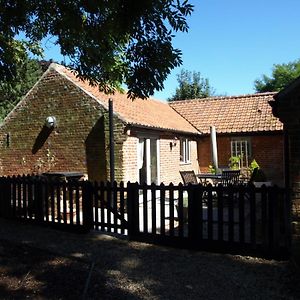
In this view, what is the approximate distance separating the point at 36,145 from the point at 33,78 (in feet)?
48.3

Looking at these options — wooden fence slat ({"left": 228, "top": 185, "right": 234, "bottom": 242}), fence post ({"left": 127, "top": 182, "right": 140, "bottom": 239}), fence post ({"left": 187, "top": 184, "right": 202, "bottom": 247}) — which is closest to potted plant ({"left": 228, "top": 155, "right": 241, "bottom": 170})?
fence post ({"left": 127, "top": 182, "right": 140, "bottom": 239})

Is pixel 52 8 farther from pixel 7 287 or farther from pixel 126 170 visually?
pixel 126 170

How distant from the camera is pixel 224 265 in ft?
20.1

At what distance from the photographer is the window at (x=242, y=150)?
2021 centimetres

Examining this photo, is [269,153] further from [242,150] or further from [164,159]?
[164,159]

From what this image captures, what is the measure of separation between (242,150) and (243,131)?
3.24 ft

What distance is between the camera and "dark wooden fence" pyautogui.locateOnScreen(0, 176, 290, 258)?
6.46 meters

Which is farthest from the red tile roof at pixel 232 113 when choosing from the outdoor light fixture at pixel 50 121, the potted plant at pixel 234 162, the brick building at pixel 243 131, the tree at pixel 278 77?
the tree at pixel 278 77

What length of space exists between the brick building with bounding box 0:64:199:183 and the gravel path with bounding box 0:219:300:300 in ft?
21.0

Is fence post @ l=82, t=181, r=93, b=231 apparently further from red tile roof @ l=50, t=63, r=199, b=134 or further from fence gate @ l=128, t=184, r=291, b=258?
red tile roof @ l=50, t=63, r=199, b=134

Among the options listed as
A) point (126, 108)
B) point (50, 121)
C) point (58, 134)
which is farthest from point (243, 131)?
point (50, 121)

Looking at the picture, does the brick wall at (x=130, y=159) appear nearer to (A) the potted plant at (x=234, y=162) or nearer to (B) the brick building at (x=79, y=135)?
A: (B) the brick building at (x=79, y=135)

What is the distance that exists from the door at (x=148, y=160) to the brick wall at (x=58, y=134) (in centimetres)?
163

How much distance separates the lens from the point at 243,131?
20094 millimetres
